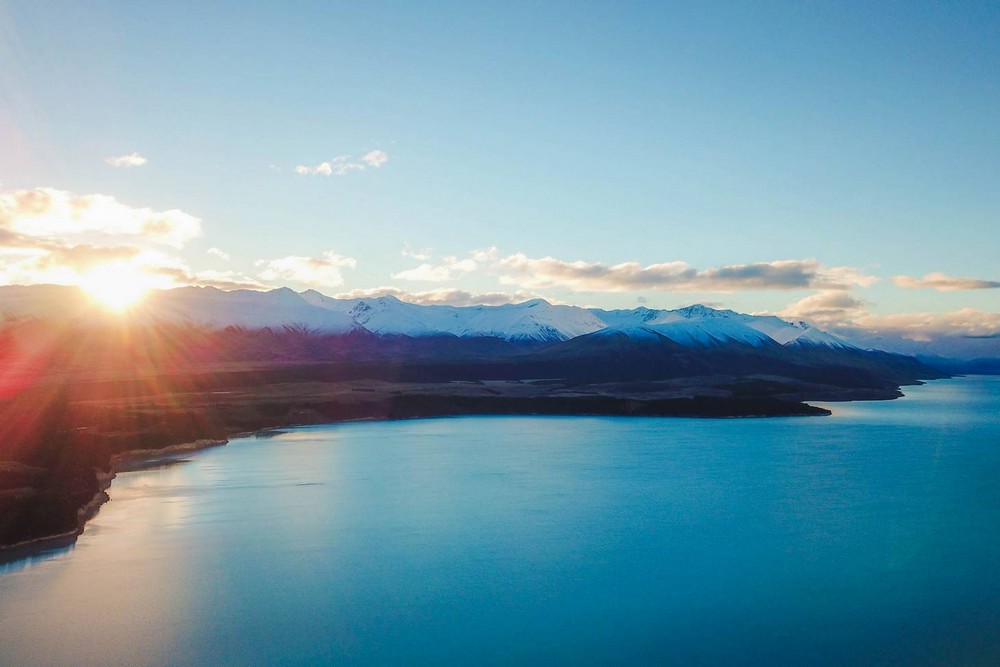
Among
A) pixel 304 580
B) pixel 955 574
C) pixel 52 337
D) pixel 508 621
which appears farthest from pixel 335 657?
pixel 52 337

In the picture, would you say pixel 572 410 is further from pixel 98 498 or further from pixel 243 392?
pixel 98 498

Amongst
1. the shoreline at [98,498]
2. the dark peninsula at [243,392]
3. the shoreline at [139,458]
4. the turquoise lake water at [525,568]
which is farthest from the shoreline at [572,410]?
the turquoise lake water at [525,568]

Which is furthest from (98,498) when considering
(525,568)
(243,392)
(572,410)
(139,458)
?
(572,410)

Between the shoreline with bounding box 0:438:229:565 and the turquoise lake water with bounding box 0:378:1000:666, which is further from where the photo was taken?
the shoreline with bounding box 0:438:229:565

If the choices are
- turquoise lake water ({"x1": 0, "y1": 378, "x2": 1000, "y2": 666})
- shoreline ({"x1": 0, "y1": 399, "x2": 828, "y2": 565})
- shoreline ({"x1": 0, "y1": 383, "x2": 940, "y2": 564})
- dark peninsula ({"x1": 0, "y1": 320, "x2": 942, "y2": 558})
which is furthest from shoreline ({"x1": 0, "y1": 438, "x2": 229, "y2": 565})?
shoreline ({"x1": 0, "y1": 383, "x2": 940, "y2": 564})

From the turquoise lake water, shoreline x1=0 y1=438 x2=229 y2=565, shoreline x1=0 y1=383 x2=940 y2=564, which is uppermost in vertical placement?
shoreline x1=0 y1=383 x2=940 y2=564

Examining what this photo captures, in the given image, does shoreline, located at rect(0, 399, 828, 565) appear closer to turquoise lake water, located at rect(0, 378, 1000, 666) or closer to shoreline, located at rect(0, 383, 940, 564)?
shoreline, located at rect(0, 383, 940, 564)

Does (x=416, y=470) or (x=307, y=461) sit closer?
(x=416, y=470)

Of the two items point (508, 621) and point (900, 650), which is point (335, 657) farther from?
point (900, 650)

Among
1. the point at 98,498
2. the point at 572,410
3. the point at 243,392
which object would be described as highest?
the point at 243,392
